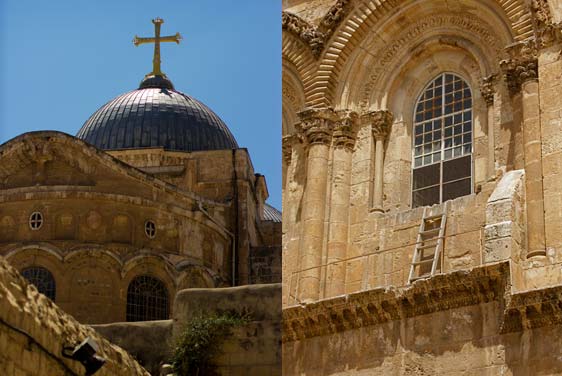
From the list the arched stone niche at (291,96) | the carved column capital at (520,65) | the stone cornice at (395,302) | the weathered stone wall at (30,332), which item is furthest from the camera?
the arched stone niche at (291,96)

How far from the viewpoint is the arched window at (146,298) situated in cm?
2675

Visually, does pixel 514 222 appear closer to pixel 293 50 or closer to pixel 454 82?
pixel 454 82

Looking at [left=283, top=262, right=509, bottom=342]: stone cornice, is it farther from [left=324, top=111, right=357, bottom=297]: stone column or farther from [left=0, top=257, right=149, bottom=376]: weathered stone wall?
[left=0, top=257, right=149, bottom=376]: weathered stone wall

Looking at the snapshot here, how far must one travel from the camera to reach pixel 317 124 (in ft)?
68.3

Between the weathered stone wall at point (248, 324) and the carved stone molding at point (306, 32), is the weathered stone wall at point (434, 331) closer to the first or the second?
the weathered stone wall at point (248, 324)

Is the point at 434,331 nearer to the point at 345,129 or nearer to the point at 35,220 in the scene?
the point at 345,129

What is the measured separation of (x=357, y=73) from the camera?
21.2 m

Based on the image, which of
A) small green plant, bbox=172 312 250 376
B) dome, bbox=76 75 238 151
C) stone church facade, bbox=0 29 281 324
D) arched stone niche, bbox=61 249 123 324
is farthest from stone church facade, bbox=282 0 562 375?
dome, bbox=76 75 238 151

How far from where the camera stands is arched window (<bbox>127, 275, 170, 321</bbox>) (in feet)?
87.8

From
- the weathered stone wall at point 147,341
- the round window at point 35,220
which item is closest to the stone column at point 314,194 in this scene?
the weathered stone wall at point 147,341

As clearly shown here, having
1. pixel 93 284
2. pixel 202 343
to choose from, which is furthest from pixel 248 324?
pixel 93 284

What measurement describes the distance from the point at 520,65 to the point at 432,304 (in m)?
3.70

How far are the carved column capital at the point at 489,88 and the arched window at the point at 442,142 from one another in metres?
0.44

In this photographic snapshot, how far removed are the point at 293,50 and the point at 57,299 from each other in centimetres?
820
